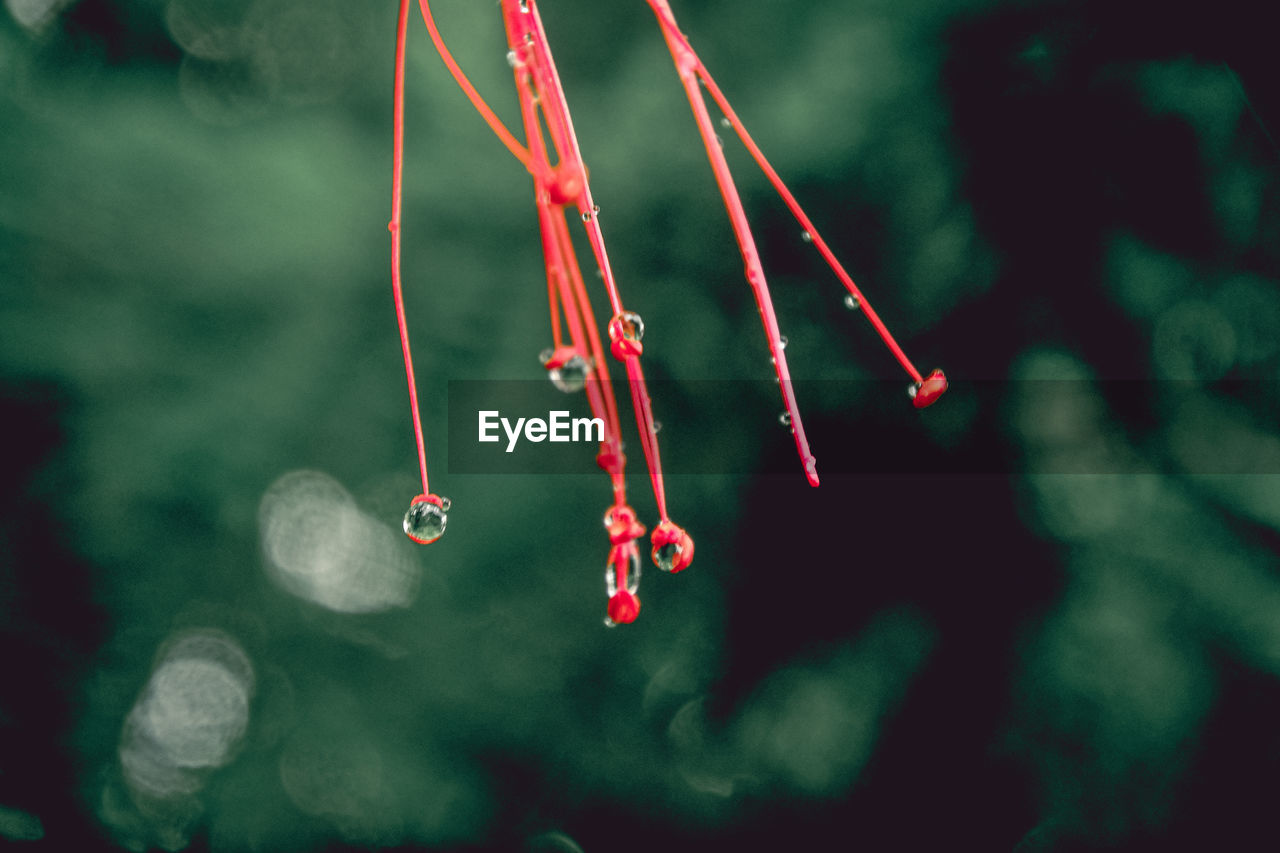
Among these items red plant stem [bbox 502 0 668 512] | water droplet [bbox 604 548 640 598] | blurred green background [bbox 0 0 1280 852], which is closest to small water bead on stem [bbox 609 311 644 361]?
red plant stem [bbox 502 0 668 512]

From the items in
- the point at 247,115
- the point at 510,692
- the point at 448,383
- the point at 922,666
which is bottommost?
the point at 510,692

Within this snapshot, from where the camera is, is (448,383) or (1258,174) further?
(448,383)

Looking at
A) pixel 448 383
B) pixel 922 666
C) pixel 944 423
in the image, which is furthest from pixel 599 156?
pixel 922 666

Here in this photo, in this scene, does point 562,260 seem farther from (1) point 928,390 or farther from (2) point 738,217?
(1) point 928,390

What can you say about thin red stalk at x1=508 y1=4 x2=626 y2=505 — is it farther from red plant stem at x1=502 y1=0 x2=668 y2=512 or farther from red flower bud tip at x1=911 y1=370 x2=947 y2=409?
red flower bud tip at x1=911 y1=370 x2=947 y2=409

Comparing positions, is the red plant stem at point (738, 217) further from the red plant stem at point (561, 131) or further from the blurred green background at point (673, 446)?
the blurred green background at point (673, 446)

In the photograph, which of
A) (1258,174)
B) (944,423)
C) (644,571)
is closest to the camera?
(1258,174)

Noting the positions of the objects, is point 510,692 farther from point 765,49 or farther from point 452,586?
point 765,49
